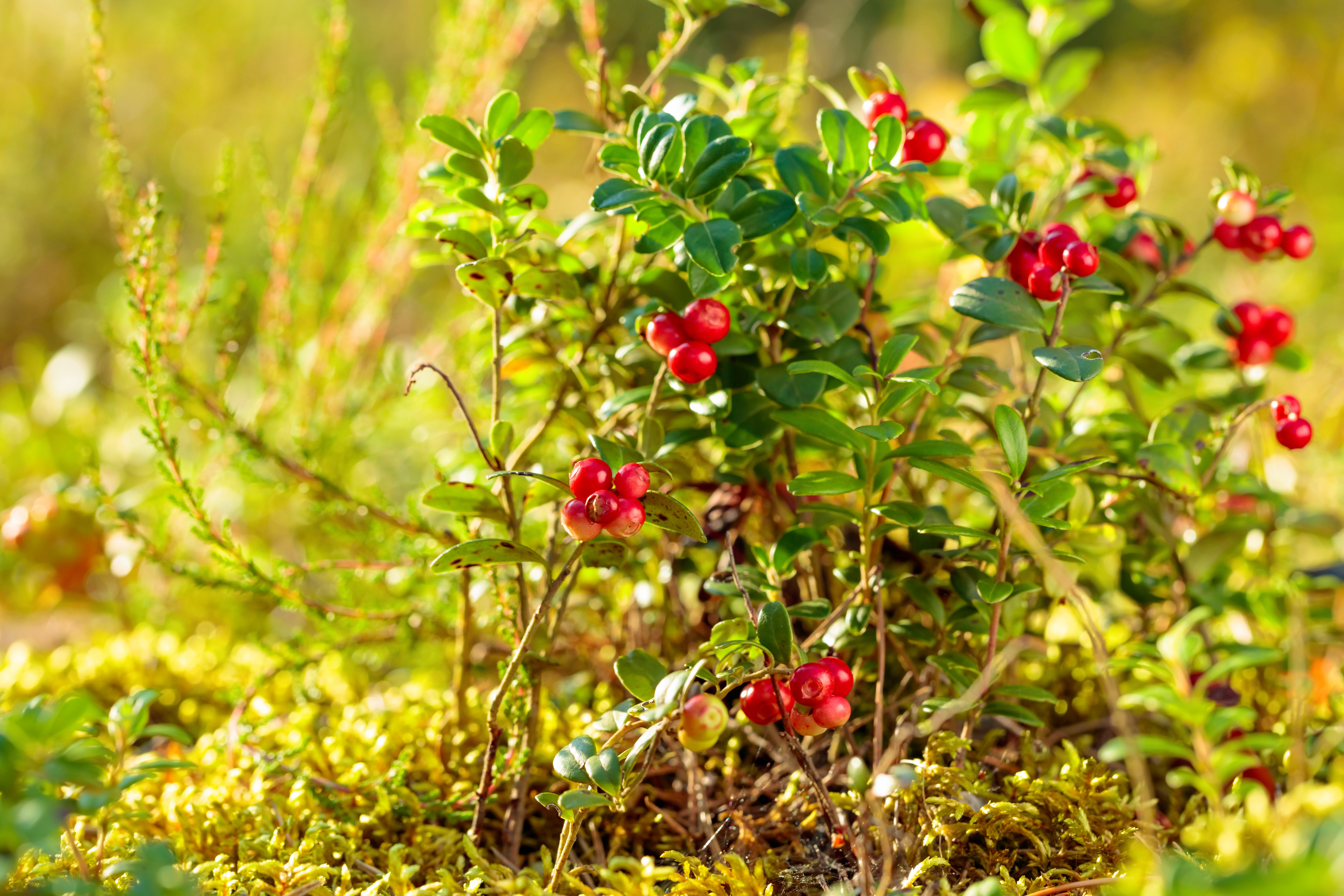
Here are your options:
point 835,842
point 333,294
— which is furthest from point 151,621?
point 835,842

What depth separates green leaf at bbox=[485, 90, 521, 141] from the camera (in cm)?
89

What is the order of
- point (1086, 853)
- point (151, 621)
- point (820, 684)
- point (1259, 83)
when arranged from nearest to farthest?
Result: point (820, 684), point (1086, 853), point (151, 621), point (1259, 83)

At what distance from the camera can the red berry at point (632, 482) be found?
0.75 m

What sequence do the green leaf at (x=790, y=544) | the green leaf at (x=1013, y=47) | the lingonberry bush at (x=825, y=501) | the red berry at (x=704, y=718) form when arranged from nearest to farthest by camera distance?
the red berry at (x=704, y=718) → the lingonberry bush at (x=825, y=501) → the green leaf at (x=790, y=544) → the green leaf at (x=1013, y=47)

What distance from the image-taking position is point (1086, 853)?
889 millimetres

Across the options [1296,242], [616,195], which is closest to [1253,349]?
[1296,242]

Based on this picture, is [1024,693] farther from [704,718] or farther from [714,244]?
[714,244]

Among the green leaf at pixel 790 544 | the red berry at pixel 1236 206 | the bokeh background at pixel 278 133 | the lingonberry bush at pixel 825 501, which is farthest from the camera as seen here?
the bokeh background at pixel 278 133

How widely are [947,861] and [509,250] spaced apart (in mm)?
706

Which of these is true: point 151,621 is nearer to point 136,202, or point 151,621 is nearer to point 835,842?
point 136,202

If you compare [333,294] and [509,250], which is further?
[333,294]

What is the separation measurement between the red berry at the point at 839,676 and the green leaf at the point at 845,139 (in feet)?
1.55

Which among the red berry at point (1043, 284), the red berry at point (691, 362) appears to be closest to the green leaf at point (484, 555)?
the red berry at point (691, 362)

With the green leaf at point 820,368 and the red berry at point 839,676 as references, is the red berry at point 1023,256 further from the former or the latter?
the red berry at point 839,676
